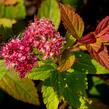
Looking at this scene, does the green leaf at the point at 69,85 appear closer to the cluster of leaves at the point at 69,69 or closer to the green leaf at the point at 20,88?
the cluster of leaves at the point at 69,69

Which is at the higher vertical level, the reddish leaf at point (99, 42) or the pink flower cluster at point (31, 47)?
the pink flower cluster at point (31, 47)

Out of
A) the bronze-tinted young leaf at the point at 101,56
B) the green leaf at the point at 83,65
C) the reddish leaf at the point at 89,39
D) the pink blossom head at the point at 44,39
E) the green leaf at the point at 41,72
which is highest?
the pink blossom head at the point at 44,39

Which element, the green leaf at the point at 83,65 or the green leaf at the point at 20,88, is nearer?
the green leaf at the point at 83,65

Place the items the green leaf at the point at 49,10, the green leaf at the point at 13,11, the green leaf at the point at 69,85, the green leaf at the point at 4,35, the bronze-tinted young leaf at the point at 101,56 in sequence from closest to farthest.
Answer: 1. the bronze-tinted young leaf at the point at 101,56
2. the green leaf at the point at 69,85
3. the green leaf at the point at 4,35
4. the green leaf at the point at 49,10
5. the green leaf at the point at 13,11

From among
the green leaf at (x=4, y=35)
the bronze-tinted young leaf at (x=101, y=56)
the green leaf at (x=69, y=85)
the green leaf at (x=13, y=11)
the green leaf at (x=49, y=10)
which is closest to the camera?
the bronze-tinted young leaf at (x=101, y=56)

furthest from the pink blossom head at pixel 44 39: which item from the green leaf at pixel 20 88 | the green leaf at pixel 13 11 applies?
the green leaf at pixel 13 11

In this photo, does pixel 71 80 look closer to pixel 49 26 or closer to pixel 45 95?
pixel 45 95

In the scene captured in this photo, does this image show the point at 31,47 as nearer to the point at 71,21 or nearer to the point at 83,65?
the point at 71,21
